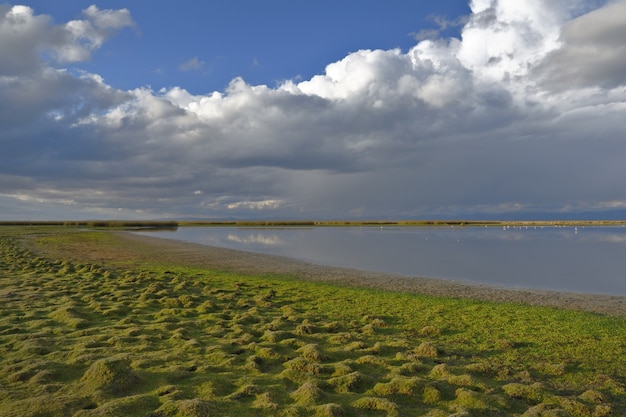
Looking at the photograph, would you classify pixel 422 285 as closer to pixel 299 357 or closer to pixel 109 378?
pixel 299 357

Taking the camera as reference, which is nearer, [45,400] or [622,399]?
[45,400]

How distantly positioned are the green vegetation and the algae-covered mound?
3cm

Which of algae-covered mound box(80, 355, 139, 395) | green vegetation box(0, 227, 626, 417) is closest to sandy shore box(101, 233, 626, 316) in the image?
green vegetation box(0, 227, 626, 417)

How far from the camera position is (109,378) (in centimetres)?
974

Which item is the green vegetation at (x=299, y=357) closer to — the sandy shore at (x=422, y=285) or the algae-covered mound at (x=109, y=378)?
the algae-covered mound at (x=109, y=378)

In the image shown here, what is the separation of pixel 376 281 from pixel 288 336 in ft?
53.3

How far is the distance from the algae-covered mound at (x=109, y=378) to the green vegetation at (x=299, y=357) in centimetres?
3

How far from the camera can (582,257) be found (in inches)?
1912

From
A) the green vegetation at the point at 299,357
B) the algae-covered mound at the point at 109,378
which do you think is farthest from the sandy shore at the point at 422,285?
the algae-covered mound at the point at 109,378

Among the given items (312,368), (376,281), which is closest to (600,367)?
(312,368)

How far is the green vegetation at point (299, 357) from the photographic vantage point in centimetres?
894

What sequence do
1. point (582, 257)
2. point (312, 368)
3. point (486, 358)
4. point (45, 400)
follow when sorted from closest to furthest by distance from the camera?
point (45, 400)
point (312, 368)
point (486, 358)
point (582, 257)

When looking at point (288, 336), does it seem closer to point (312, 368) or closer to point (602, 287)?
point (312, 368)

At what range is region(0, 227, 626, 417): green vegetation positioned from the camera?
352 inches
